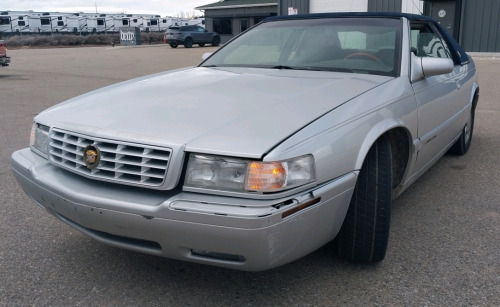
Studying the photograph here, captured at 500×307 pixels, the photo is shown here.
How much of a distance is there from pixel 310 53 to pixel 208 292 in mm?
1929

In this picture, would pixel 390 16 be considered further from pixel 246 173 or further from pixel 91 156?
pixel 91 156

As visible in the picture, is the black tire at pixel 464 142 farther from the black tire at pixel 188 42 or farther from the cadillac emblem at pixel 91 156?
the black tire at pixel 188 42

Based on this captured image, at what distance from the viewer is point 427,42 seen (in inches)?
164

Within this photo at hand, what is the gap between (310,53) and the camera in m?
3.58

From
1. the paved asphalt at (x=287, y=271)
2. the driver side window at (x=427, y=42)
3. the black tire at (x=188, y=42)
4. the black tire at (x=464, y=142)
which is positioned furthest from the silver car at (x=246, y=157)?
the black tire at (x=188, y=42)

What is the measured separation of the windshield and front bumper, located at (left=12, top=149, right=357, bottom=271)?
1.28 metres

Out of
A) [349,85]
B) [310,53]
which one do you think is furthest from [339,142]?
[310,53]

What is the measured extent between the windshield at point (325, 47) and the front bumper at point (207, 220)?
1.28 metres

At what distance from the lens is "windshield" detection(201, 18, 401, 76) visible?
337cm

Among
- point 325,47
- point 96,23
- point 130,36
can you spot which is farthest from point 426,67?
point 96,23

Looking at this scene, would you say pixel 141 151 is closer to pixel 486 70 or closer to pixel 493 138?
pixel 493 138

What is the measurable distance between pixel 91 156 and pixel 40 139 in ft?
2.20

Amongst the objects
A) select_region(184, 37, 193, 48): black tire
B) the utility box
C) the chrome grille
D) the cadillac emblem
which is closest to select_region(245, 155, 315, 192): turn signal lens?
the chrome grille

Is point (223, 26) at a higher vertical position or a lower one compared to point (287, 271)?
higher
